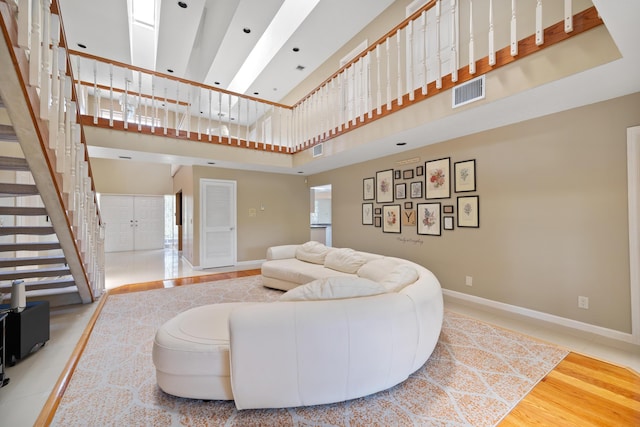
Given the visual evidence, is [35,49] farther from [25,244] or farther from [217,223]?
[217,223]

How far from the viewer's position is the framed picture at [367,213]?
515 centimetres

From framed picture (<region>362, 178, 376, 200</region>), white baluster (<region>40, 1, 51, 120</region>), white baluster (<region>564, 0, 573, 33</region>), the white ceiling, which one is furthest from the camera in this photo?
framed picture (<region>362, 178, 376, 200</region>)

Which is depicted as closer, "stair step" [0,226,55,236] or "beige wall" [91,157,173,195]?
"stair step" [0,226,55,236]

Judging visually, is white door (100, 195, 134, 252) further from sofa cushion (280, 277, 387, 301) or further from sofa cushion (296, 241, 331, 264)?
sofa cushion (280, 277, 387, 301)

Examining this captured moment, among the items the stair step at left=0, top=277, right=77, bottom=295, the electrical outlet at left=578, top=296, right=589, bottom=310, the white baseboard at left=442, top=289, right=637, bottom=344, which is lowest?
the white baseboard at left=442, top=289, right=637, bottom=344

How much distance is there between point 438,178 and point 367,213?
5.34ft

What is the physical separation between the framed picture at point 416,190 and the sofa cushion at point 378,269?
5.43 ft

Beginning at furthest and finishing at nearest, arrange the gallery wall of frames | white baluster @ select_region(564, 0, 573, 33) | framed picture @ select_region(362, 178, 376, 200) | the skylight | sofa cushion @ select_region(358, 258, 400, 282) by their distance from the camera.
Result: framed picture @ select_region(362, 178, 376, 200), the skylight, the gallery wall of frames, sofa cushion @ select_region(358, 258, 400, 282), white baluster @ select_region(564, 0, 573, 33)

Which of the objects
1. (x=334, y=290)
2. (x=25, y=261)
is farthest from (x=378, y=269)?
(x=25, y=261)

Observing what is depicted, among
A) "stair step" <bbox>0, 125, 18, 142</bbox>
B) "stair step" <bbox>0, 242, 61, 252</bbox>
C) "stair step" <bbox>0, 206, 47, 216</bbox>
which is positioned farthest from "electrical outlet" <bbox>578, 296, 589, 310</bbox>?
"stair step" <bbox>0, 242, 61, 252</bbox>

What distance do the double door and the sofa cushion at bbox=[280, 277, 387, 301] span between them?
9317mm

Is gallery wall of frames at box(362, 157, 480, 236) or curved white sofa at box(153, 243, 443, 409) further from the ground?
gallery wall of frames at box(362, 157, 480, 236)

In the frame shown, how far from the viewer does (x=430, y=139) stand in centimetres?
380

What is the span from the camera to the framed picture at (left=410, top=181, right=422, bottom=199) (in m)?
4.22
